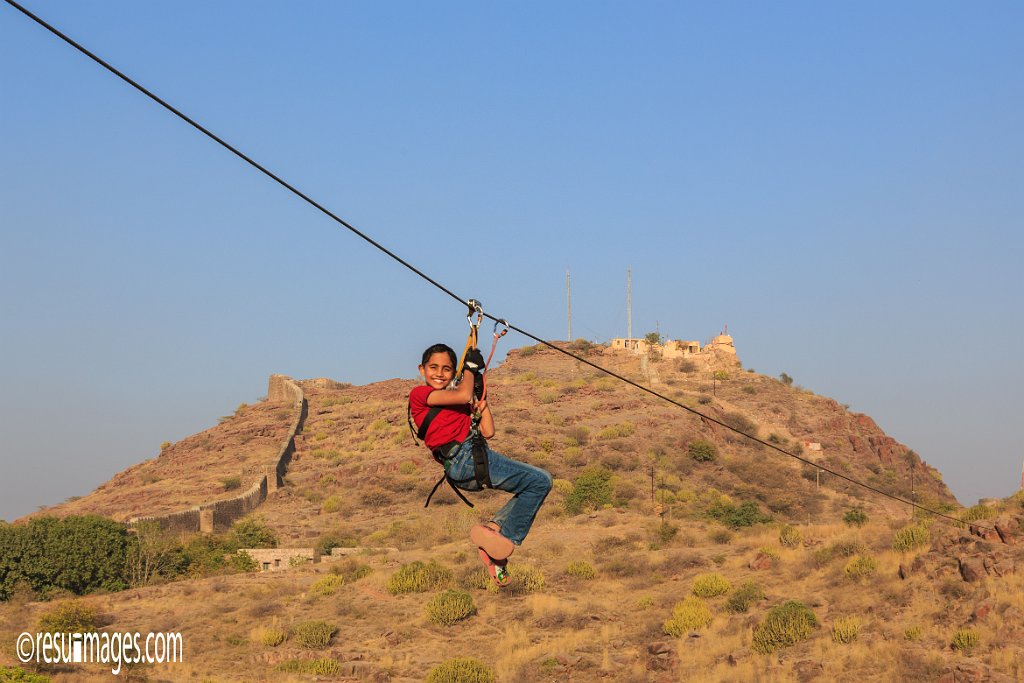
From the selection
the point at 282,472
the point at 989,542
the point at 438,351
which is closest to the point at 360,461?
the point at 282,472

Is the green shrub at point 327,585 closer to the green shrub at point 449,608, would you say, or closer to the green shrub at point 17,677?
the green shrub at point 449,608

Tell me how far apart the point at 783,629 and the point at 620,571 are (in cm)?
1346

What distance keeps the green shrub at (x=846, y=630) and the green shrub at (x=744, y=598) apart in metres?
4.78

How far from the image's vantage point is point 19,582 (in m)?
55.1

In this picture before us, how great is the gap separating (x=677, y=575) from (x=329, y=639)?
16.7 m

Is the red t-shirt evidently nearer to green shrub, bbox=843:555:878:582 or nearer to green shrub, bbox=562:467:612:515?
green shrub, bbox=843:555:878:582

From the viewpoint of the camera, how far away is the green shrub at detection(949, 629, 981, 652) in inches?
1379

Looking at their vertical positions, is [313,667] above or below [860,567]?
below

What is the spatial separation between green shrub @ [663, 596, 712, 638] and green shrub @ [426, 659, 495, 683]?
7622 mm

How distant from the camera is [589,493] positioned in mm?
74188

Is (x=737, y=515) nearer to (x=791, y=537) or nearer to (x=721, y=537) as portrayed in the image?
(x=721, y=537)

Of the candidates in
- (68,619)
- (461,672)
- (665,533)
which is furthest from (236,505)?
(461,672)

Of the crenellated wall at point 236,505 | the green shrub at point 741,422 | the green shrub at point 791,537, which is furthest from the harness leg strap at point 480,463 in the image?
the green shrub at point 741,422

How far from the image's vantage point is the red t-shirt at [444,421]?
10.6 meters
